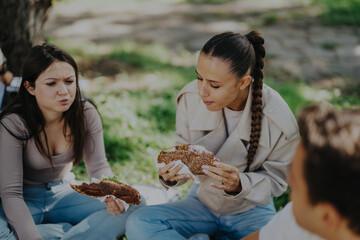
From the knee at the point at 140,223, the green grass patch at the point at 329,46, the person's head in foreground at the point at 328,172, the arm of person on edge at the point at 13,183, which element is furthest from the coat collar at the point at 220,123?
the green grass patch at the point at 329,46

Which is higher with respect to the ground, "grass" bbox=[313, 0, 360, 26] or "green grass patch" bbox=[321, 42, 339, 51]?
"grass" bbox=[313, 0, 360, 26]

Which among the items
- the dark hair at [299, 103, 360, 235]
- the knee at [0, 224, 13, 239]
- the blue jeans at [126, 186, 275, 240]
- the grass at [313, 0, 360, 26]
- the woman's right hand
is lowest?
the blue jeans at [126, 186, 275, 240]

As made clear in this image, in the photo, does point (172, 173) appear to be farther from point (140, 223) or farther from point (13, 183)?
point (13, 183)

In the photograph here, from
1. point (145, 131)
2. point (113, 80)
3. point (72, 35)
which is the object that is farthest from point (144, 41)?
point (145, 131)

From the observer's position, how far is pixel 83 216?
3154 millimetres

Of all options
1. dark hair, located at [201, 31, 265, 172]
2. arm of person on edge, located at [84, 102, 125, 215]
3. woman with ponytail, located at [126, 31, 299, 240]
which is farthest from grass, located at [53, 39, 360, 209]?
dark hair, located at [201, 31, 265, 172]

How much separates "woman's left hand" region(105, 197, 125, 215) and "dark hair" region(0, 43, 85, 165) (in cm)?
48

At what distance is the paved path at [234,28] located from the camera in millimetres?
6789

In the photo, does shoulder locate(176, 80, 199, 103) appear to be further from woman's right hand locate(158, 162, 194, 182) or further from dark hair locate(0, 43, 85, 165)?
dark hair locate(0, 43, 85, 165)

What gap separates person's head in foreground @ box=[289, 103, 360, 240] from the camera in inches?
57.4

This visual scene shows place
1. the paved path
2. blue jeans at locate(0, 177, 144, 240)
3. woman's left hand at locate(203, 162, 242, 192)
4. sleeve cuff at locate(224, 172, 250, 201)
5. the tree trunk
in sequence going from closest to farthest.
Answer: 1. woman's left hand at locate(203, 162, 242, 192)
2. sleeve cuff at locate(224, 172, 250, 201)
3. blue jeans at locate(0, 177, 144, 240)
4. the tree trunk
5. the paved path

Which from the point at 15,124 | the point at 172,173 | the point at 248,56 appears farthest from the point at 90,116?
the point at 248,56

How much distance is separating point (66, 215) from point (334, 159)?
7.44 feet

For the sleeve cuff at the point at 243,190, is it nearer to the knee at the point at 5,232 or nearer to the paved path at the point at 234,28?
the knee at the point at 5,232
